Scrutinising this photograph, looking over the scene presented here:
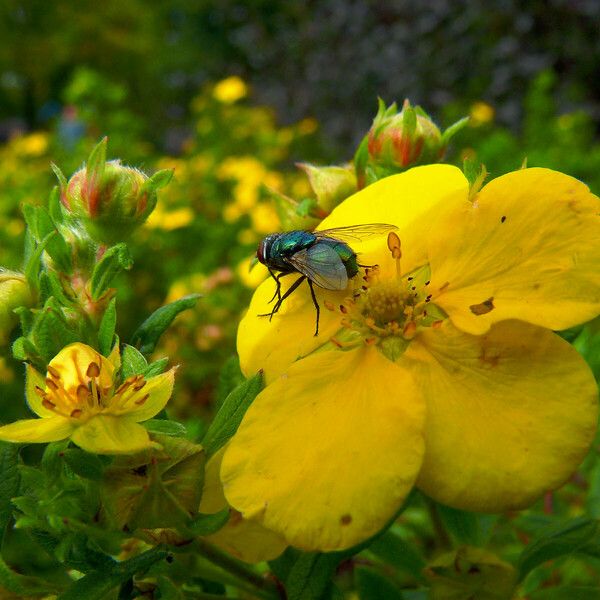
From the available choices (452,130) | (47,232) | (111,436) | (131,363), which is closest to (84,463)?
(111,436)

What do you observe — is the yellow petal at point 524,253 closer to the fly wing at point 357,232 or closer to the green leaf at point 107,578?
the fly wing at point 357,232

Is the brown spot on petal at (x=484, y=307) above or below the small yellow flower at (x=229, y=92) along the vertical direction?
above

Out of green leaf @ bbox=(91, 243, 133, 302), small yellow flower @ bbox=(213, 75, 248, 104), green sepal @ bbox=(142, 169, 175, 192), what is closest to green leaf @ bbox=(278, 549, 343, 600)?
green leaf @ bbox=(91, 243, 133, 302)

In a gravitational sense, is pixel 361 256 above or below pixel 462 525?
above

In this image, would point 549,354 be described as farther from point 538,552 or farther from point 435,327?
point 538,552

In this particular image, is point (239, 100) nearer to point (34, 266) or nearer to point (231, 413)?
point (34, 266)

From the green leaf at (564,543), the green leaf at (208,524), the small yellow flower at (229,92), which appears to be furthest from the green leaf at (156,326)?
the small yellow flower at (229,92)

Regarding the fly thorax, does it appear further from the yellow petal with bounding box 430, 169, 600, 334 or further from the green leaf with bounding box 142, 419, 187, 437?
the green leaf with bounding box 142, 419, 187, 437
